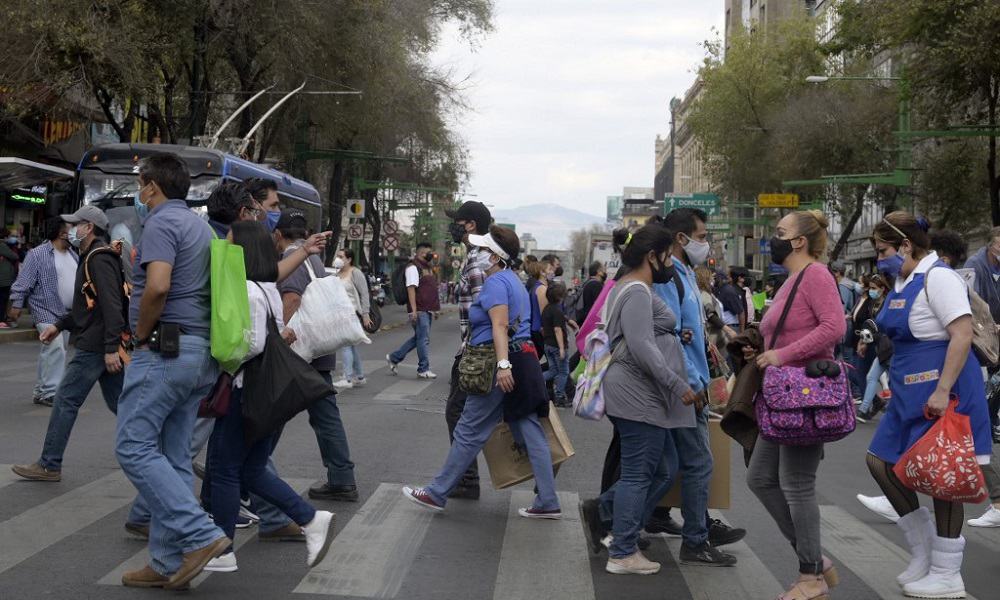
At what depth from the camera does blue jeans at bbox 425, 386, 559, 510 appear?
24.1 feet

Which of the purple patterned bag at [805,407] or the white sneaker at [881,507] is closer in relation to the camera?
the purple patterned bag at [805,407]

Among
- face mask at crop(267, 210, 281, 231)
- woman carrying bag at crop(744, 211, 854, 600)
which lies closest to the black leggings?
woman carrying bag at crop(744, 211, 854, 600)

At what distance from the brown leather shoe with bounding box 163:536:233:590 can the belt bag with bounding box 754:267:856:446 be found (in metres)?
2.40

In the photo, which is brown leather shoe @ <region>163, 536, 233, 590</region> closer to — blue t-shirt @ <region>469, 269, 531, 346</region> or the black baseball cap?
blue t-shirt @ <region>469, 269, 531, 346</region>

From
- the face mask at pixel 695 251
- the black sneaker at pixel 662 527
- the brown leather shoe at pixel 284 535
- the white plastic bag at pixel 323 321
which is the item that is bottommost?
the black sneaker at pixel 662 527

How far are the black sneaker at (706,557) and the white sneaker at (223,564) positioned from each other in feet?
7.44

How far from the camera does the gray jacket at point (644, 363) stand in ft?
19.5

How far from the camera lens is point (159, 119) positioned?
3133 cm

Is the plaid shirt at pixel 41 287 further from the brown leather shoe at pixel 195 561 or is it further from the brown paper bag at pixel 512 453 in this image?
the brown leather shoe at pixel 195 561

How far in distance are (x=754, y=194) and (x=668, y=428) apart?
48.2m

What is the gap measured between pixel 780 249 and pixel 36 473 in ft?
16.1

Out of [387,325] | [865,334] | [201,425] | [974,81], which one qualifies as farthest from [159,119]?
[201,425]

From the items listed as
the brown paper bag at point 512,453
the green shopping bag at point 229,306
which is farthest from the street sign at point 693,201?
the green shopping bag at point 229,306

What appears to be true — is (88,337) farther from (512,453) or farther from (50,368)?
(50,368)
